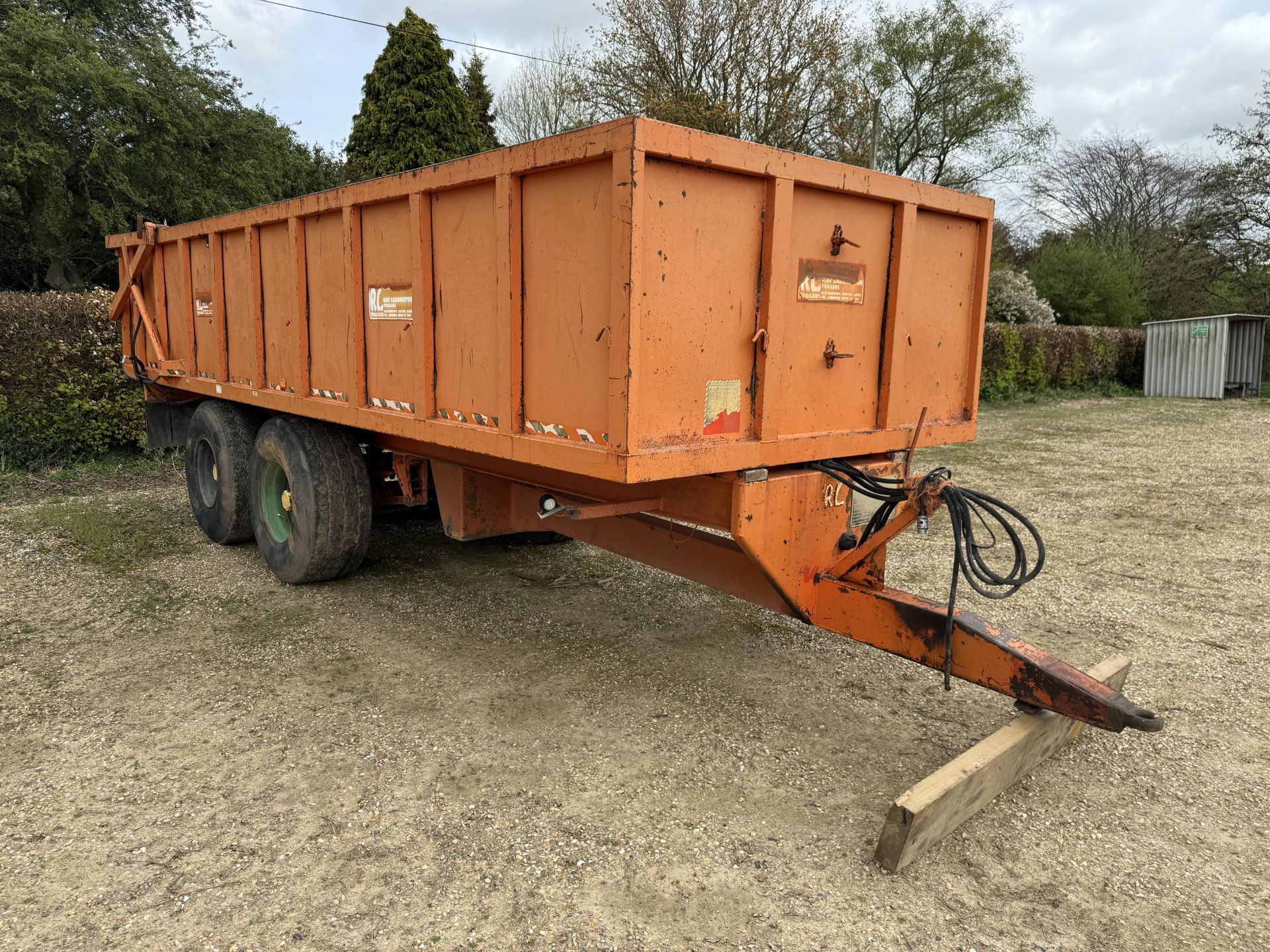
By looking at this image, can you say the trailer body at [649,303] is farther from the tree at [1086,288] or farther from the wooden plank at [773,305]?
the tree at [1086,288]

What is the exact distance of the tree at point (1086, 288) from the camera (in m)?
27.8

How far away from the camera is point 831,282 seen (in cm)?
337

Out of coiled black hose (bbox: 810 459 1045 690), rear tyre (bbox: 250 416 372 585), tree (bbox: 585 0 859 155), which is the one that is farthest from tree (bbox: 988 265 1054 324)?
coiled black hose (bbox: 810 459 1045 690)

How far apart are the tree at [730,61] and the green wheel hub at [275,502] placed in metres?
16.3

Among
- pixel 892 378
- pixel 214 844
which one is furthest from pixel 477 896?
pixel 892 378

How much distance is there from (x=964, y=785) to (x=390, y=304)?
3144 millimetres

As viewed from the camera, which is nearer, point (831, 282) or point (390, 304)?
point (831, 282)

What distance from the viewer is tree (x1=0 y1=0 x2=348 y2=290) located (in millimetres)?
13398

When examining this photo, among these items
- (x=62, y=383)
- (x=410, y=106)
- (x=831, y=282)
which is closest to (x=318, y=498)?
(x=831, y=282)

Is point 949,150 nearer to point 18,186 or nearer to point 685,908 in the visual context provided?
point 18,186

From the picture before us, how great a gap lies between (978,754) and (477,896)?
1.69 m

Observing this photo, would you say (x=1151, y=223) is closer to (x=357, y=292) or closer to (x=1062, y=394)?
(x=1062, y=394)

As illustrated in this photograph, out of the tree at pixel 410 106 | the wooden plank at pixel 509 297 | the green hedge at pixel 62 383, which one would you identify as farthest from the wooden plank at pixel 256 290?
the tree at pixel 410 106

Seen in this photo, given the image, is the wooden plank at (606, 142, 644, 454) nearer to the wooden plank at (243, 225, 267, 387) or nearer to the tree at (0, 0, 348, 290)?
the wooden plank at (243, 225, 267, 387)
